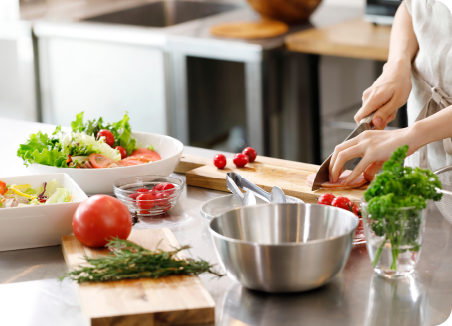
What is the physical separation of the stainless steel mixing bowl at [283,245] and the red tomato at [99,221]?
18 cm

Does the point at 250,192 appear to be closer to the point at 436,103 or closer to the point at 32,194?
the point at 32,194

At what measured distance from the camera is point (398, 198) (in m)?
0.77

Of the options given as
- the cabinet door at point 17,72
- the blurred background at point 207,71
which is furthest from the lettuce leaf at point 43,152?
the cabinet door at point 17,72

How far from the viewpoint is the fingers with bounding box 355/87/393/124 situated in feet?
4.49

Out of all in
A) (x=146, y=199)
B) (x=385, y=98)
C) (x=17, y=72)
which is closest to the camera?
(x=146, y=199)

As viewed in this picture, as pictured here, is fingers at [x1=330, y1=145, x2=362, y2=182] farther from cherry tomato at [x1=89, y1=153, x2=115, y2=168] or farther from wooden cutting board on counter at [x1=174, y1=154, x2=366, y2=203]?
cherry tomato at [x1=89, y1=153, x2=115, y2=168]

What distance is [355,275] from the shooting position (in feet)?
2.94

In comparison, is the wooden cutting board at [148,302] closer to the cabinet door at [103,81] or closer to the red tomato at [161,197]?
the red tomato at [161,197]

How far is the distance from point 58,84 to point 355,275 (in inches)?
112

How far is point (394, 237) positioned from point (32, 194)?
27.1 inches

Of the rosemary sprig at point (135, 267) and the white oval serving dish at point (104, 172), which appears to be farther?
the white oval serving dish at point (104, 172)

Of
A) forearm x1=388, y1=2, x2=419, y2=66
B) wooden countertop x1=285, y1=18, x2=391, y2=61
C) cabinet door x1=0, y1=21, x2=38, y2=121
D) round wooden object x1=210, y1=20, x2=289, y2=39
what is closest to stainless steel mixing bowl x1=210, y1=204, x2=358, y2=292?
forearm x1=388, y1=2, x2=419, y2=66

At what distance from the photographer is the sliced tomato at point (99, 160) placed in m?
1.28

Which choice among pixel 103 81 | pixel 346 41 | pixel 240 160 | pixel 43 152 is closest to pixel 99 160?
pixel 43 152
